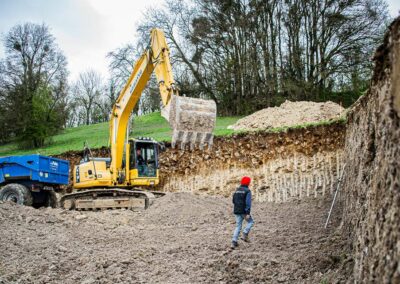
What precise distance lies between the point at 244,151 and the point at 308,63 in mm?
10398

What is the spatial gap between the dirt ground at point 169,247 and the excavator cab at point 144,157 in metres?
1.71

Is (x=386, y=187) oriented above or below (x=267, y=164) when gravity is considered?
above

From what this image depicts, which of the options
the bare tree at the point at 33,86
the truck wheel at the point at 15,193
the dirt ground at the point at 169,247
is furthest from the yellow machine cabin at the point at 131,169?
the bare tree at the point at 33,86

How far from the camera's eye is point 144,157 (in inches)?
509

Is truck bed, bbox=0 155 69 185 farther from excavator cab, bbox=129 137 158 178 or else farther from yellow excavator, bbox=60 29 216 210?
excavator cab, bbox=129 137 158 178

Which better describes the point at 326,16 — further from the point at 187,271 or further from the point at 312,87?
the point at 187,271

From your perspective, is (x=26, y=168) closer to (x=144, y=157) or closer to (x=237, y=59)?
(x=144, y=157)

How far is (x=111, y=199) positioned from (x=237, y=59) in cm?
1695

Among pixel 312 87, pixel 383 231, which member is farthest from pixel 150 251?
pixel 312 87

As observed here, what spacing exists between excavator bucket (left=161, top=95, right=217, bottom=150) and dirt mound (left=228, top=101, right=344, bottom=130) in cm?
830

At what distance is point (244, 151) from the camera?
1566 cm

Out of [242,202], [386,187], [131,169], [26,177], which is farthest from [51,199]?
[386,187]

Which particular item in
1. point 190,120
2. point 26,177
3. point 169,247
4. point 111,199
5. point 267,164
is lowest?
point 169,247

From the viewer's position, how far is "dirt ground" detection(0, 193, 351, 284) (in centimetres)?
572
